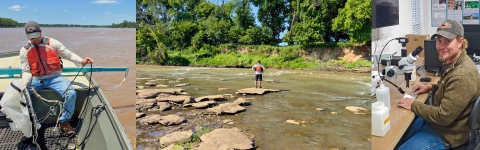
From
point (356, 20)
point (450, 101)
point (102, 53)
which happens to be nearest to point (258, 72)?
point (356, 20)

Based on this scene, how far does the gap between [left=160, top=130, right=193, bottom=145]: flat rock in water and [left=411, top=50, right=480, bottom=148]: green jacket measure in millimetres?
1108

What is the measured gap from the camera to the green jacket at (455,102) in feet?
5.92

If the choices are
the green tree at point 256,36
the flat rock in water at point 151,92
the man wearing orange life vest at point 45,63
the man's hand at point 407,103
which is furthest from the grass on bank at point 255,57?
the man wearing orange life vest at point 45,63

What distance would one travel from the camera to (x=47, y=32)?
26.1 feet

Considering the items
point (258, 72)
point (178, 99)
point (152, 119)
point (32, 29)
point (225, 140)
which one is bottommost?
point (225, 140)

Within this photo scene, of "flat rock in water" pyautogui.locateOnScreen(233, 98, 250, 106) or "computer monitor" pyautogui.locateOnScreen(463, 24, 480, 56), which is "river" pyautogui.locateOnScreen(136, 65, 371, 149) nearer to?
"flat rock in water" pyautogui.locateOnScreen(233, 98, 250, 106)

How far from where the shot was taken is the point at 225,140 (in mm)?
1935

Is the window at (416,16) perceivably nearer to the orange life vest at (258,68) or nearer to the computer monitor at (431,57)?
the computer monitor at (431,57)

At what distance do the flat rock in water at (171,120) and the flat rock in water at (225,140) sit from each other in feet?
0.45

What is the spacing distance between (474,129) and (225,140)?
1.19 metres

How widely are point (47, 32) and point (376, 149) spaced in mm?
7680

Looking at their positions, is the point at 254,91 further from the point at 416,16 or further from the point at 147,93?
the point at 416,16

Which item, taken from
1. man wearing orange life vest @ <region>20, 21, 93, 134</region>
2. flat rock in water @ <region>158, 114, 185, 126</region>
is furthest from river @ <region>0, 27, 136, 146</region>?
flat rock in water @ <region>158, 114, 185, 126</region>

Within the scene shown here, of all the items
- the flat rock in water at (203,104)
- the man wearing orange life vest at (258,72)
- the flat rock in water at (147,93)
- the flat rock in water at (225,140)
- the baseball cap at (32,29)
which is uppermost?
the baseball cap at (32,29)
